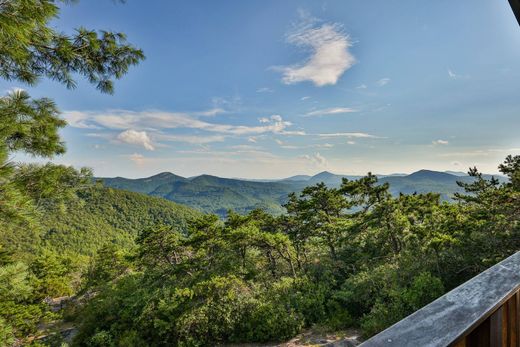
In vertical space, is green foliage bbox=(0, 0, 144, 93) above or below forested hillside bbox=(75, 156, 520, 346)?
above

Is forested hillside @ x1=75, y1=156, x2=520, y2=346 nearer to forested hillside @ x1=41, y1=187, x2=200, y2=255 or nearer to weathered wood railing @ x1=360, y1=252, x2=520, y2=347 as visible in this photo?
weathered wood railing @ x1=360, y1=252, x2=520, y2=347

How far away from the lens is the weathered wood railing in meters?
0.50

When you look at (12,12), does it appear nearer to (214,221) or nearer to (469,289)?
(469,289)

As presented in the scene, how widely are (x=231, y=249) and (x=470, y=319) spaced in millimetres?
13337

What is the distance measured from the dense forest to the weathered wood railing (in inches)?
103

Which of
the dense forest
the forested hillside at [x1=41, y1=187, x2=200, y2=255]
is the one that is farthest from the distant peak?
the dense forest

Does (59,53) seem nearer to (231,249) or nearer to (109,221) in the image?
(231,249)

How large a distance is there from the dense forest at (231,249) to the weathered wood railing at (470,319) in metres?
2.62

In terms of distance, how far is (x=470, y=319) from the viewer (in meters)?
0.56

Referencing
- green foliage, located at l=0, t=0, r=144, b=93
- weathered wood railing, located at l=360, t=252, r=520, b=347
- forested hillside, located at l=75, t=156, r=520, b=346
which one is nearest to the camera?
weathered wood railing, located at l=360, t=252, r=520, b=347

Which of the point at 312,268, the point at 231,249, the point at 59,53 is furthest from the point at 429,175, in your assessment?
the point at 59,53

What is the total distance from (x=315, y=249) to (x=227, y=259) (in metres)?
4.85

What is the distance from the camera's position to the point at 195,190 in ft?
639

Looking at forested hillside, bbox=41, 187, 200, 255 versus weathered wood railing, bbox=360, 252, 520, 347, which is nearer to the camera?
weathered wood railing, bbox=360, 252, 520, 347
